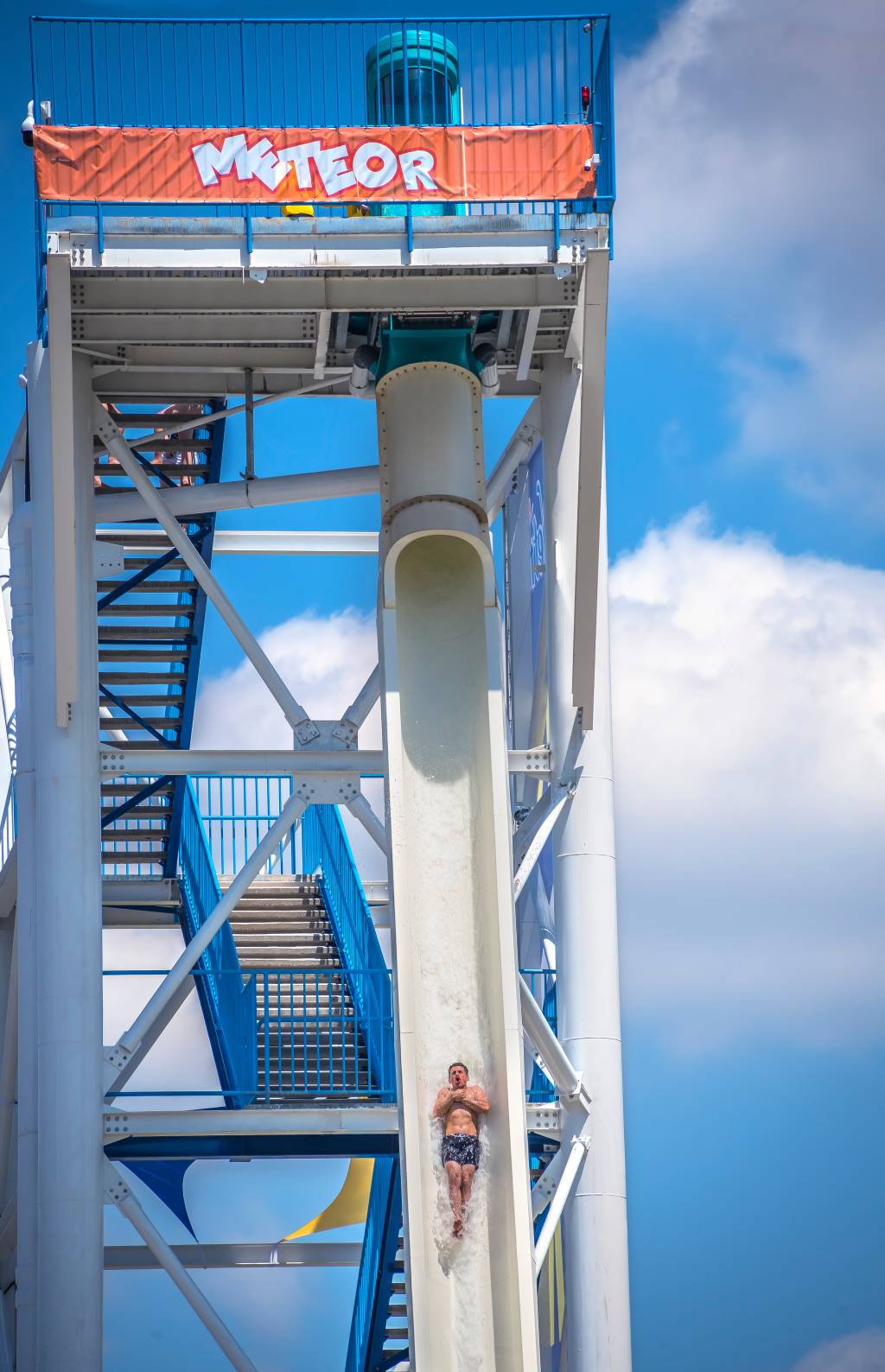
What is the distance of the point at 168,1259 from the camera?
80.0 feet

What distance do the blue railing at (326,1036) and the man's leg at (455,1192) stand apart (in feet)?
17.6

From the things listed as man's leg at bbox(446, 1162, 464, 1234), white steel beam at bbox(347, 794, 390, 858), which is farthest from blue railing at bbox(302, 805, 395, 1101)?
man's leg at bbox(446, 1162, 464, 1234)

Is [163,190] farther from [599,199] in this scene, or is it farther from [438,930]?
[438,930]

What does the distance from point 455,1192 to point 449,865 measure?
3126mm

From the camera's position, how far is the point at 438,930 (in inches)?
841

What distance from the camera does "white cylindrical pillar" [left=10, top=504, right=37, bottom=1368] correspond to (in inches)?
910

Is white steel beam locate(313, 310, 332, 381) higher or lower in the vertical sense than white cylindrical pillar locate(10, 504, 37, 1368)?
higher

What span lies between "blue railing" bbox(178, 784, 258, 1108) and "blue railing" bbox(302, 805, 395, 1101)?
1.39 m

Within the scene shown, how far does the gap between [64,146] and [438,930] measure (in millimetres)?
8382

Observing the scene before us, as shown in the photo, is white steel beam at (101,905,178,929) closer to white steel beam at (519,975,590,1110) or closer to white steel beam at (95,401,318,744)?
white steel beam at (95,401,318,744)

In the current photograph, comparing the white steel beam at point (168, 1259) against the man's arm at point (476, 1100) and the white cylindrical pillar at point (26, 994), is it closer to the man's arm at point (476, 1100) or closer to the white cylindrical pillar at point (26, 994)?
the white cylindrical pillar at point (26, 994)

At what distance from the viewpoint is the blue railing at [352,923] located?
2684 cm

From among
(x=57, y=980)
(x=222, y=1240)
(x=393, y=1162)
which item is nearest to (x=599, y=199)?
(x=57, y=980)

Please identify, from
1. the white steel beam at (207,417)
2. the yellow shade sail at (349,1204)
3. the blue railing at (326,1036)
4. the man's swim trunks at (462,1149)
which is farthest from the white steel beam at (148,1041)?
the yellow shade sail at (349,1204)
